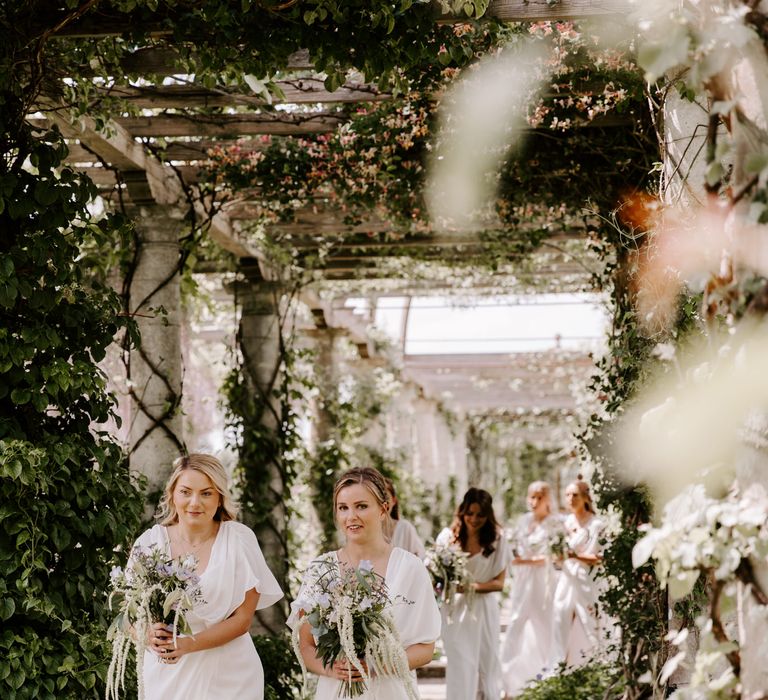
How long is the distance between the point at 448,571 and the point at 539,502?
264 cm

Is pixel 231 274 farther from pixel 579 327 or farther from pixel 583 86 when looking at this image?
pixel 579 327

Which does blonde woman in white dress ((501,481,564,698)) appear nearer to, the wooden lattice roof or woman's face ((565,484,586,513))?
woman's face ((565,484,586,513))

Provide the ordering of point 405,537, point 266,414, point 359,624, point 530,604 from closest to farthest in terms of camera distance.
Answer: point 359,624
point 405,537
point 266,414
point 530,604

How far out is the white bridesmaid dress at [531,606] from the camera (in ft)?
28.7

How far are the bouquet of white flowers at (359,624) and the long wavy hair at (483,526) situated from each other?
11.5ft

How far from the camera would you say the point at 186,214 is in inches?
244

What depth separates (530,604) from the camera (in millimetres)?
8961

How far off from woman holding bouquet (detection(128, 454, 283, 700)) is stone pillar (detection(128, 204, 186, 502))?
185 centimetres

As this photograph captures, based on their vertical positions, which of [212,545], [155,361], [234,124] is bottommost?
[212,545]

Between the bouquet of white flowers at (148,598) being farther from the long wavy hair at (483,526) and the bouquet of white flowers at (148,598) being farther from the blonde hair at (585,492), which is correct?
the blonde hair at (585,492)

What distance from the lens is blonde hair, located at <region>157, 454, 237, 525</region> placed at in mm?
3865

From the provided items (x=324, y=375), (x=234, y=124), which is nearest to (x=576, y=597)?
(x=324, y=375)

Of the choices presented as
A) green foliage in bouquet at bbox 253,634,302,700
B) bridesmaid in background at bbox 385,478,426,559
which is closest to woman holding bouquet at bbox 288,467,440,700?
bridesmaid in background at bbox 385,478,426,559

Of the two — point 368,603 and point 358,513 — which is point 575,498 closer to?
point 358,513
